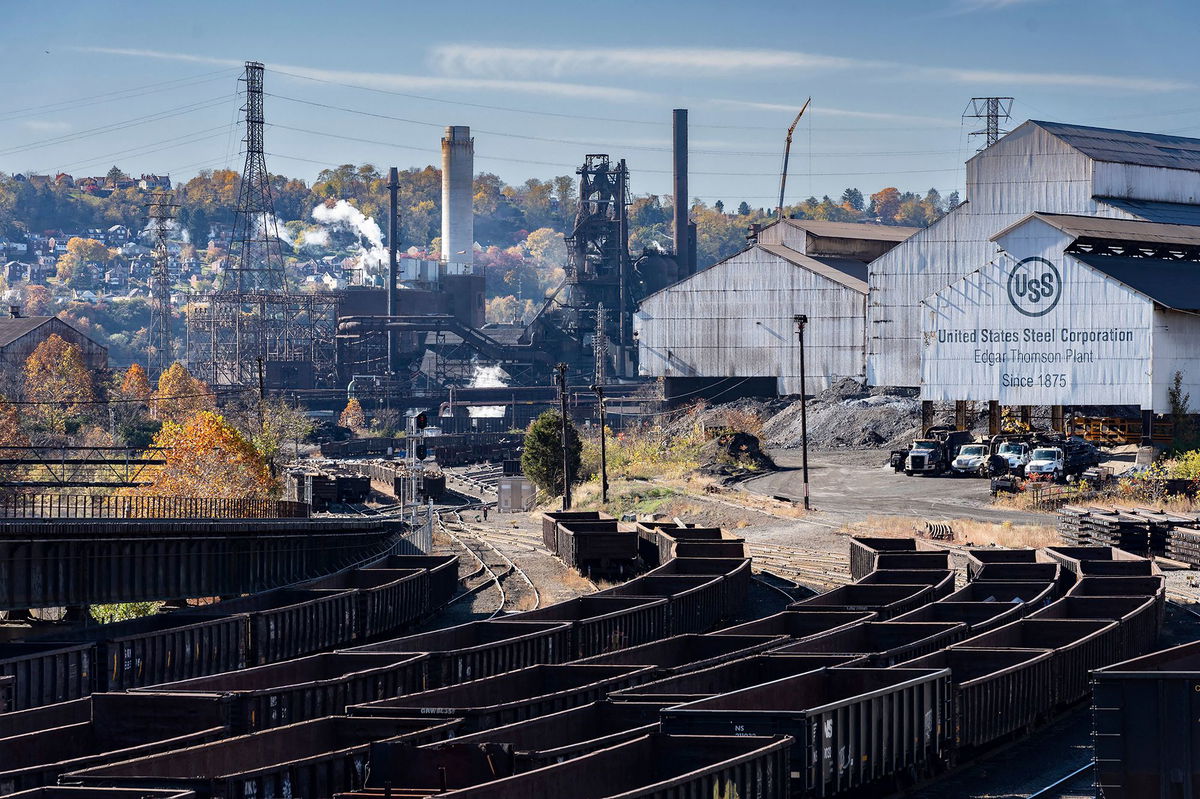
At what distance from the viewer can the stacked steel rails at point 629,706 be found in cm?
1808

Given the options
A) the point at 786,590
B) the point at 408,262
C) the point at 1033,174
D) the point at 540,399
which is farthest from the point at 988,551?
the point at 408,262

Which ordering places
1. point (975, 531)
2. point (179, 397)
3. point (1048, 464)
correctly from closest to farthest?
point (975, 531) < point (1048, 464) < point (179, 397)

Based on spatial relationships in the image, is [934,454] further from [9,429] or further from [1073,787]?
[9,429]

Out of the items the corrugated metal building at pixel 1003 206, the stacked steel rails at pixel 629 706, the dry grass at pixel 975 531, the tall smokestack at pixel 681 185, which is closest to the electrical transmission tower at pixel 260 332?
the tall smokestack at pixel 681 185

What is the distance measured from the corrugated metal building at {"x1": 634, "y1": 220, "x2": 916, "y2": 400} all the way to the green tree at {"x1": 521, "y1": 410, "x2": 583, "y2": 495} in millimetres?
21531

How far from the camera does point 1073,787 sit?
71.8 ft

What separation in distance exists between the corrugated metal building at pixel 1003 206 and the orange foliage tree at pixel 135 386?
7308 cm

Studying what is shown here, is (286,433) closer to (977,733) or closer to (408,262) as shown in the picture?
(408,262)

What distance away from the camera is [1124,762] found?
17.7m

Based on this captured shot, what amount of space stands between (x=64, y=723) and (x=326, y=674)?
477 centimetres

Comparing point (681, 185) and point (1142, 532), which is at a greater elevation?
point (681, 185)

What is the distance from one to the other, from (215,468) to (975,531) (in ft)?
133

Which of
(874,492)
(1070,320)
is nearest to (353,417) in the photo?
(874,492)

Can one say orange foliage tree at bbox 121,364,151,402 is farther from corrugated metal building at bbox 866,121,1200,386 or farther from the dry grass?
the dry grass
